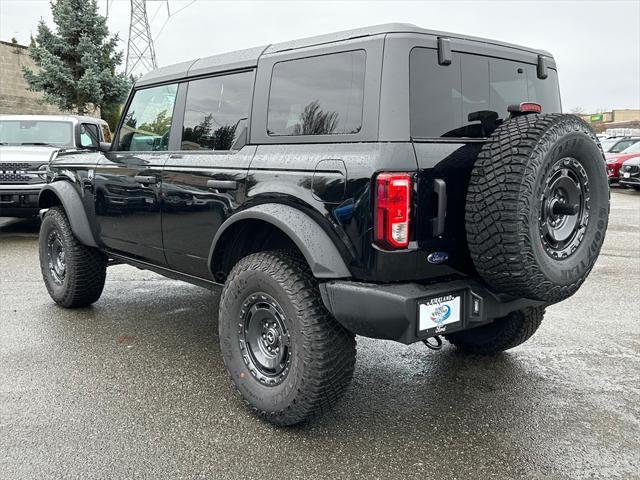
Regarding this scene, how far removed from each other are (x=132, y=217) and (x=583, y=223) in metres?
2.93

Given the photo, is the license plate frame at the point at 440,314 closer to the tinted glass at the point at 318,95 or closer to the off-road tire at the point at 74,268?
the tinted glass at the point at 318,95

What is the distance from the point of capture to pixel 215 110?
3.57 metres

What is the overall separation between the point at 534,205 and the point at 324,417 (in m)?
1.58

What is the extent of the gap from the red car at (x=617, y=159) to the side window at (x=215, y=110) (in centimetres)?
1615

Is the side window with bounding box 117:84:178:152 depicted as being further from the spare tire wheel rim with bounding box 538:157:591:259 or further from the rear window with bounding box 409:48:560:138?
the spare tire wheel rim with bounding box 538:157:591:259

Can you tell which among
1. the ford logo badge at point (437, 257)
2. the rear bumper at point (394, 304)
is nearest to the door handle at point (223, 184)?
the rear bumper at point (394, 304)

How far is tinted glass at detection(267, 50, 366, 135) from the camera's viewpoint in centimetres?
276

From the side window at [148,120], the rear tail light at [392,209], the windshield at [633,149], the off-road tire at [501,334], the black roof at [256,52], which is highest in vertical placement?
the windshield at [633,149]

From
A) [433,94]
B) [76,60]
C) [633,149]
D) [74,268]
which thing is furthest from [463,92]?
[76,60]

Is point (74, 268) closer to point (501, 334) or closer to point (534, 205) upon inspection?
point (501, 334)

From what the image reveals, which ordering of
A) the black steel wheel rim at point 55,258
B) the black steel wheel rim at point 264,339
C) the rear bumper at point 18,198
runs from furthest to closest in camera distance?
the rear bumper at point 18,198 → the black steel wheel rim at point 55,258 → the black steel wheel rim at point 264,339

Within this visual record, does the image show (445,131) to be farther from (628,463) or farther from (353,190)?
(628,463)

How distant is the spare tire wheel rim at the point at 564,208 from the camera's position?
2682 mm

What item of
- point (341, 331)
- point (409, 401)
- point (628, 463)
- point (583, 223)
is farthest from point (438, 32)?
point (628, 463)
